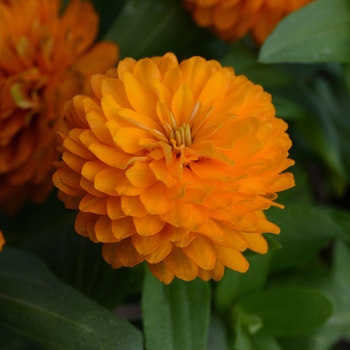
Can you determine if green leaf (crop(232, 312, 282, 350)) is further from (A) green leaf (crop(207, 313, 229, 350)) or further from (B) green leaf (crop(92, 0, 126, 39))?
(B) green leaf (crop(92, 0, 126, 39))

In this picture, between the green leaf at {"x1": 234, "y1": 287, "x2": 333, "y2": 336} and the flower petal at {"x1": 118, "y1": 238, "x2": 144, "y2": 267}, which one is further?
the green leaf at {"x1": 234, "y1": 287, "x2": 333, "y2": 336}

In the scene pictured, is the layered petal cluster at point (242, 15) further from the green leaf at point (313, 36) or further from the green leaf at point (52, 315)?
the green leaf at point (52, 315)

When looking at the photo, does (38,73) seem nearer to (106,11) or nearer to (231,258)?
(106,11)

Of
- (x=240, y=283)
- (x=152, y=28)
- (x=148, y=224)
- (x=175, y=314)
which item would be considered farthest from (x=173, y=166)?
(x=152, y=28)

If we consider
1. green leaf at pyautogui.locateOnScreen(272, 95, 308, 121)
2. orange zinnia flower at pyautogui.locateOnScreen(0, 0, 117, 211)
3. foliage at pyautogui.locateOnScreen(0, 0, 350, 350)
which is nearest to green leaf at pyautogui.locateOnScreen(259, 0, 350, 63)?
foliage at pyautogui.locateOnScreen(0, 0, 350, 350)

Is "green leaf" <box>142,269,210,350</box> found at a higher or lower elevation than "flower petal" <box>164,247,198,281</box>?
lower

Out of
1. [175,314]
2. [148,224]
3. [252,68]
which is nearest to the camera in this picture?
[148,224]

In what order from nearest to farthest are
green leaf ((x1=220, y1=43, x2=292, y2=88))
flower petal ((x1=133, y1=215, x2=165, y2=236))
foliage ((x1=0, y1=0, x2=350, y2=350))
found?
flower petal ((x1=133, y1=215, x2=165, y2=236)) < foliage ((x1=0, y1=0, x2=350, y2=350)) < green leaf ((x1=220, y1=43, x2=292, y2=88))
